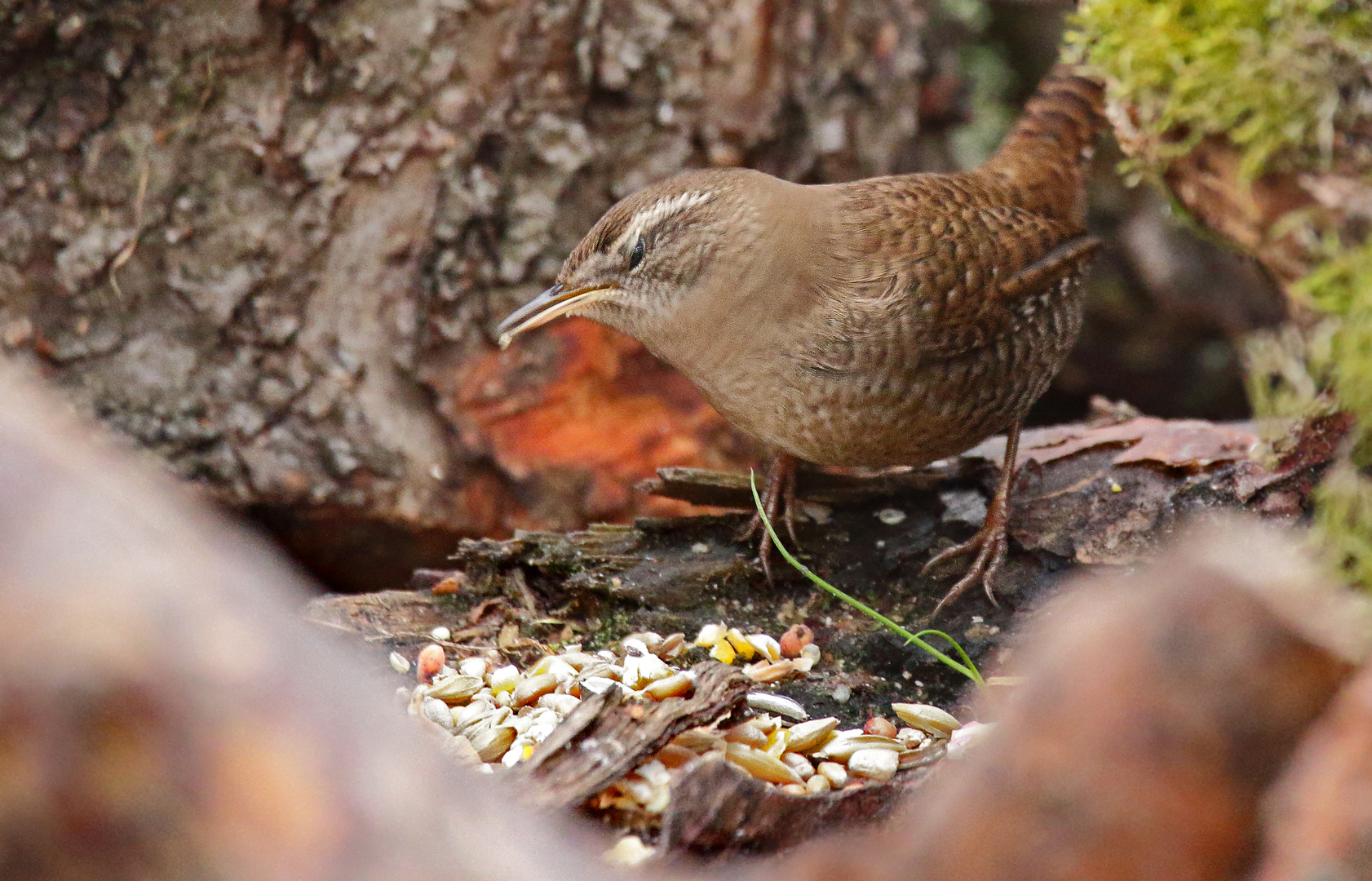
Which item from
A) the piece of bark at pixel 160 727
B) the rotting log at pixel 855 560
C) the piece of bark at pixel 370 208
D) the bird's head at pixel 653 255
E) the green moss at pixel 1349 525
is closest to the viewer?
the piece of bark at pixel 160 727

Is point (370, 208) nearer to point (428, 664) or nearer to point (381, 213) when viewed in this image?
point (381, 213)

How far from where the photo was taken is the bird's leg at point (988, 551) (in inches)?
115

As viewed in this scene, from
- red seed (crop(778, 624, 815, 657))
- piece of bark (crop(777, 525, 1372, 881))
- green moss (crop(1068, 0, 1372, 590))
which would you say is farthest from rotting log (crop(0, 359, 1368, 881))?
red seed (crop(778, 624, 815, 657))

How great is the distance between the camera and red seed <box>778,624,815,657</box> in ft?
9.09

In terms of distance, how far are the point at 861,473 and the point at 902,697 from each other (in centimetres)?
94

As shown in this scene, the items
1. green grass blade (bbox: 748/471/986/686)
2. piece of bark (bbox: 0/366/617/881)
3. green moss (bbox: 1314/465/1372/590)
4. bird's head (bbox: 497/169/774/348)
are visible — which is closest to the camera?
piece of bark (bbox: 0/366/617/881)

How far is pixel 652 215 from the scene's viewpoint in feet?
9.41

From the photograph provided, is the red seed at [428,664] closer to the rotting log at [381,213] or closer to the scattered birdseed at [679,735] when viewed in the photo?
the scattered birdseed at [679,735]

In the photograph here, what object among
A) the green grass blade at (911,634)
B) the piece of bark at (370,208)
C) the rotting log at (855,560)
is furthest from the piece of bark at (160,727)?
the piece of bark at (370,208)

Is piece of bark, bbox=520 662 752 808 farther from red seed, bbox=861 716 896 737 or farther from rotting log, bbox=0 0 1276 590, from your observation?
rotting log, bbox=0 0 1276 590

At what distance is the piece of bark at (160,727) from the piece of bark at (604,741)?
0.79 m

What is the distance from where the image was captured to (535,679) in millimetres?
2516

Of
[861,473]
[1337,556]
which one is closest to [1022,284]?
[861,473]

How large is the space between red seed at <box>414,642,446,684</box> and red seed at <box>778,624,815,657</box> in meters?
0.79
